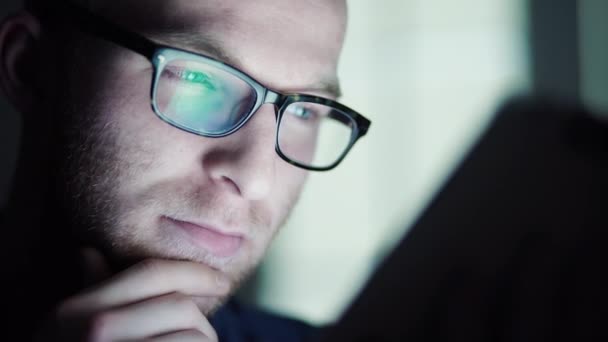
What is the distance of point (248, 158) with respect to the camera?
2.61ft

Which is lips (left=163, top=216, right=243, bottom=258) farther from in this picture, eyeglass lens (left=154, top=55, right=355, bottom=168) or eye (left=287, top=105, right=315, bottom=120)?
eye (left=287, top=105, right=315, bottom=120)

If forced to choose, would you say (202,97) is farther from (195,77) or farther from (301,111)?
(301,111)

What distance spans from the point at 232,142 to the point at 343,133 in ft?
1.06

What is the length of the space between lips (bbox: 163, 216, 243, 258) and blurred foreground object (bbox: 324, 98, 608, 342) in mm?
252

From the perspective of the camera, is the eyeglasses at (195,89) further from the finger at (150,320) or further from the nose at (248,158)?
the finger at (150,320)

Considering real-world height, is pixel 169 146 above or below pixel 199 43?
below

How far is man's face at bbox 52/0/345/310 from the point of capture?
0.79m

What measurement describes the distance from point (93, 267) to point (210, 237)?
7.5 inches

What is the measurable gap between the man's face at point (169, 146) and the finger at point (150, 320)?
14 centimetres

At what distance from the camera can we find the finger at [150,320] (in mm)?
606

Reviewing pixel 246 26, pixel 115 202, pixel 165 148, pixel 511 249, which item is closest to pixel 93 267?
pixel 115 202

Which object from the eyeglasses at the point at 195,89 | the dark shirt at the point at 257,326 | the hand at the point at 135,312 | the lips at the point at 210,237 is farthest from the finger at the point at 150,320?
the dark shirt at the point at 257,326

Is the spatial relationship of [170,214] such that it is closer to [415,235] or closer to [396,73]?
[415,235]

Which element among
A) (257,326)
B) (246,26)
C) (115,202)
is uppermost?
(246,26)
